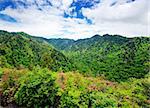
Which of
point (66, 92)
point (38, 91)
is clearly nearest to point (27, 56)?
point (38, 91)

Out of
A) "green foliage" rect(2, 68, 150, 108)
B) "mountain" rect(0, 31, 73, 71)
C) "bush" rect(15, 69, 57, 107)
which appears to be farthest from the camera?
"mountain" rect(0, 31, 73, 71)

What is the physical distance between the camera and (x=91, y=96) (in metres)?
25.7

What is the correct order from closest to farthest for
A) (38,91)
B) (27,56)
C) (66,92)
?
(66,92), (38,91), (27,56)

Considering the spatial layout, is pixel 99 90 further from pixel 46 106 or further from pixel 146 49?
pixel 146 49

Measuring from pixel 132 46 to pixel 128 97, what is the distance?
287 ft

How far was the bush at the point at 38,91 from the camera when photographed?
28578 millimetres

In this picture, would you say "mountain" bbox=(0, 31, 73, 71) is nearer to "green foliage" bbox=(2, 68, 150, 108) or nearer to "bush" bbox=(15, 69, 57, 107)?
"green foliage" bbox=(2, 68, 150, 108)

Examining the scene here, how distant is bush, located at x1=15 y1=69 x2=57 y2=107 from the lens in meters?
28.6

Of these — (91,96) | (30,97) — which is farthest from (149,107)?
(30,97)

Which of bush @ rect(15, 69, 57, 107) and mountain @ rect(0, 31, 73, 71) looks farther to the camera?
mountain @ rect(0, 31, 73, 71)

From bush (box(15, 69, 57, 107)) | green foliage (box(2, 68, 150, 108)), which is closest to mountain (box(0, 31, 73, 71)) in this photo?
green foliage (box(2, 68, 150, 108))

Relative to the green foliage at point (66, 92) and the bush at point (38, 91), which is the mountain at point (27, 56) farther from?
the bush at point (38, 91)

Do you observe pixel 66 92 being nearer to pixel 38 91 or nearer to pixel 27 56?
pixel 38 91

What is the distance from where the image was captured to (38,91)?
29.0 metres
